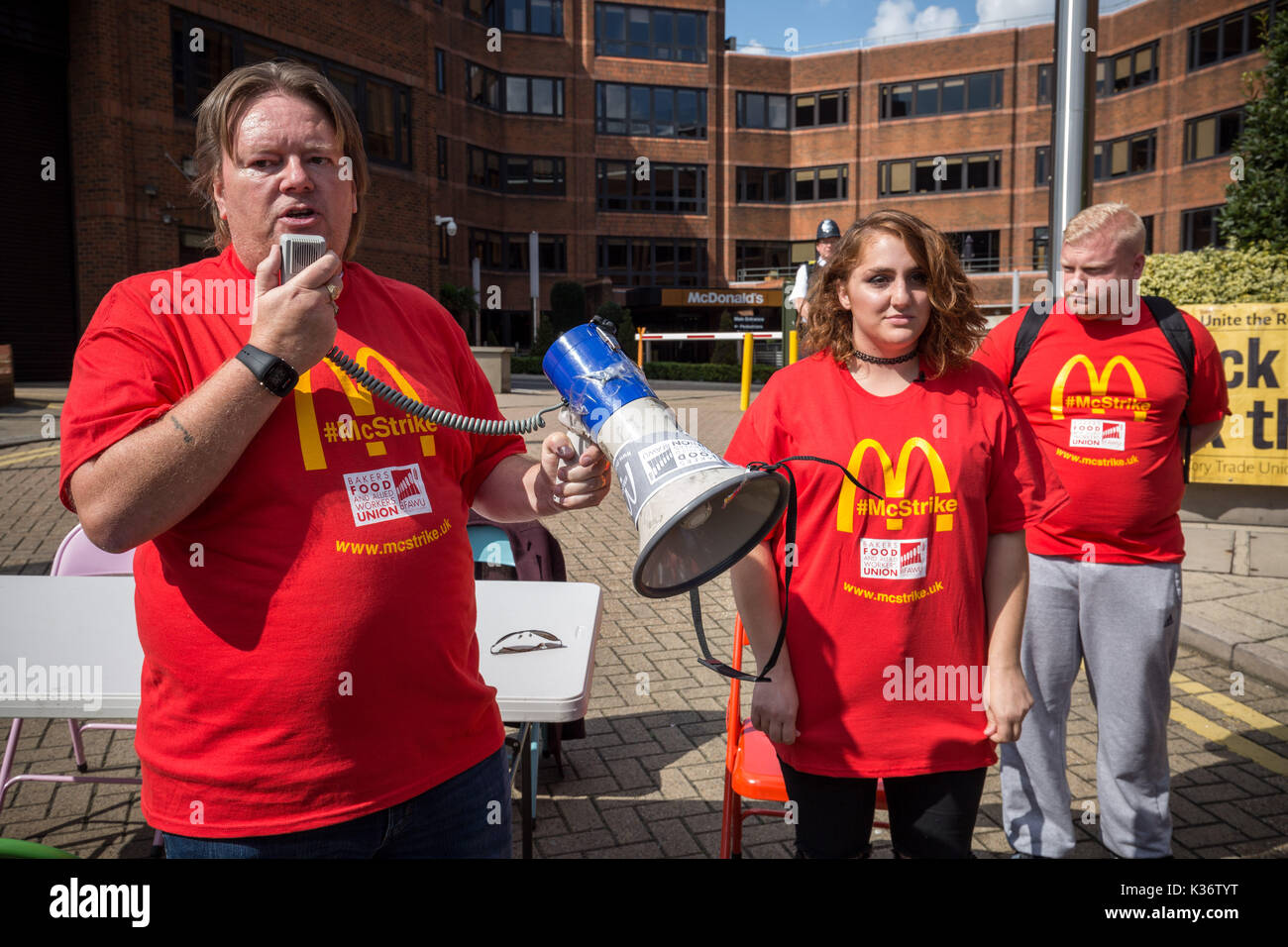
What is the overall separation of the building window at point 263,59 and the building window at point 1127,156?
29.4 metres

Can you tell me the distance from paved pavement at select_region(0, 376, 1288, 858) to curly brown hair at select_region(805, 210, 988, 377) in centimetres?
49

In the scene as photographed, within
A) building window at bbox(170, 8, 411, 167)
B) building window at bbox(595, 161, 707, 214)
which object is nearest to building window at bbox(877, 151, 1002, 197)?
building window at bbox(595, 161, 707, 214)

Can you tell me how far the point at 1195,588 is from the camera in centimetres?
667

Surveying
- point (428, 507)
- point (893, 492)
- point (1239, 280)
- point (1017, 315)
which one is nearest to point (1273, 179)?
point (1239, 280)

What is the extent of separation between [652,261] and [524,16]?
12.6 meters

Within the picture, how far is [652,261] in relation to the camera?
4606 centimetres

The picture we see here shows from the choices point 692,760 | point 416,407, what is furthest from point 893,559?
point 692,760

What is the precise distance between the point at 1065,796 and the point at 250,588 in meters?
2.93

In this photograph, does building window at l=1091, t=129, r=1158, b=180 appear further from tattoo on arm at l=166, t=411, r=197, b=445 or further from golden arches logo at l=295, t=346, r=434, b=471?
tattoo on arm at l=166, t=411, r=197, b=445

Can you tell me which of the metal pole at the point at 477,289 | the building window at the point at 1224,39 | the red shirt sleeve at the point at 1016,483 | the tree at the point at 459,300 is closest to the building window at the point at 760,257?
the metal pole at the point at 477,289

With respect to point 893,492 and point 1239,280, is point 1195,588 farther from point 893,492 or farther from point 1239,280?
point 893,492

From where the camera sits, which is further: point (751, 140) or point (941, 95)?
A: point (751, 140)

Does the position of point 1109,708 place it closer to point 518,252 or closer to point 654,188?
point 518,252

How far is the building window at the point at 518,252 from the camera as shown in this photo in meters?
44.1
